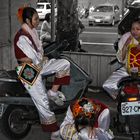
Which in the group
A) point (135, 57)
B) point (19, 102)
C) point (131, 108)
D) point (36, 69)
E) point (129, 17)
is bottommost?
point (19, 102)

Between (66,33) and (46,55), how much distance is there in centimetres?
401

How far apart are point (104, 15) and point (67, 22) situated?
631 inches

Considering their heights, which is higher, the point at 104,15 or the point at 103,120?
the point at 103,120

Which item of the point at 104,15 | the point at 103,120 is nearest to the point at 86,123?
the point at 103,120

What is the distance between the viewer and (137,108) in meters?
5.03

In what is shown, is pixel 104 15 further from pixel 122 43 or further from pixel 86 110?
pixel 86 110

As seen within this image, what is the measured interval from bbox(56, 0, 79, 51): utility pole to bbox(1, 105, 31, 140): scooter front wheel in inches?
163

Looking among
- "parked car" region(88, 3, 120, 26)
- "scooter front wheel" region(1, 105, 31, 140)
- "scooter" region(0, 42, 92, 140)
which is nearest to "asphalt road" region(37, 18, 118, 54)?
"parked car" region(88, 3, 120, 26)

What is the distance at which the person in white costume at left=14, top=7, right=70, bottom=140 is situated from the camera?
5637 mm

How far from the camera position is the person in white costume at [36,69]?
5.64 meters

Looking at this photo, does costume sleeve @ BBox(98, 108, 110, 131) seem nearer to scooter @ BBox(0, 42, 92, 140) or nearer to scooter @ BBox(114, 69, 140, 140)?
scooter @ BBox(114, 69, 140, 140)

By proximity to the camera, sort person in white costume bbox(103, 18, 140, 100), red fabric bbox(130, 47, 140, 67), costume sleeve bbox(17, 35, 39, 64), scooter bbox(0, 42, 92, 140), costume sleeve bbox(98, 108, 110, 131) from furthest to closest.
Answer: scooter bbox(0, 42, 92, 140), costume sleeve bbox(17, 35, 39, 64), person in white costume bbox(103, 18, 140, 100), red fabric bbox(130, 47, 140, 67), costume sleeve bbox(98, 108, 110, 131)

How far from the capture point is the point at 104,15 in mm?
25688

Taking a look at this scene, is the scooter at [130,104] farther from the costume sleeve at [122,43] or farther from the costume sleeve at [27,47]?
the costume sleeve at [27,47]
